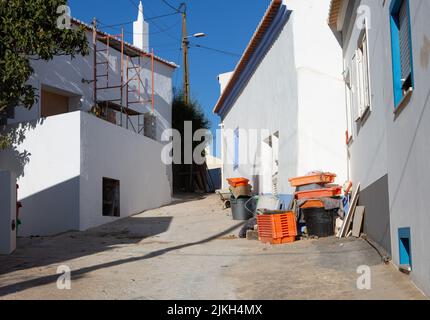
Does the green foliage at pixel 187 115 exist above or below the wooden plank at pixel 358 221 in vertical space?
above

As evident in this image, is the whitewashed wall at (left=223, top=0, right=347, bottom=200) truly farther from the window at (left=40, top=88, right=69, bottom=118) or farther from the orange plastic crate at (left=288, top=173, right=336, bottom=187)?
the window at (left=40, top=88, right=69, bottom=118)

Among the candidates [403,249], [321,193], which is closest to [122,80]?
[321,193]

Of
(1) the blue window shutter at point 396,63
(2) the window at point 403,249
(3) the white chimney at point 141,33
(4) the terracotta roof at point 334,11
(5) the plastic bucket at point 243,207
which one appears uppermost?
(3) the white chimney at point 141,33

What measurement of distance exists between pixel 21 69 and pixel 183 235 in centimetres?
549

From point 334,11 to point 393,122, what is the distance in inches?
216

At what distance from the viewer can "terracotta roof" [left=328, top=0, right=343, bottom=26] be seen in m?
11.1

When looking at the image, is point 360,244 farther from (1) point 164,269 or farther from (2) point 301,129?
(2) point 301,129

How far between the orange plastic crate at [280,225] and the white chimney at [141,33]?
14.5 meters

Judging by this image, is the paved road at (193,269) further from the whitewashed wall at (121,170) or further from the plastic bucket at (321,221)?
the whitewashed wall at (121,170)

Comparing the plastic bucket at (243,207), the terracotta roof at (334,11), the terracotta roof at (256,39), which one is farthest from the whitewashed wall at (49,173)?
the terracotta roof at (334,11)

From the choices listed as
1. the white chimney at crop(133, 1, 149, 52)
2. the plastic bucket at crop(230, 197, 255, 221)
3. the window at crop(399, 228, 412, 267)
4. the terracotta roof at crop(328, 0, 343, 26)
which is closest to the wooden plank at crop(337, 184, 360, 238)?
the window at crop(399, 228, 412, 267)

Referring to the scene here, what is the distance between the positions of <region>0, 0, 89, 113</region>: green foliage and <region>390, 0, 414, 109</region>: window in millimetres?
9064

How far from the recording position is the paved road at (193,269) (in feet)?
21.0
